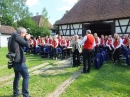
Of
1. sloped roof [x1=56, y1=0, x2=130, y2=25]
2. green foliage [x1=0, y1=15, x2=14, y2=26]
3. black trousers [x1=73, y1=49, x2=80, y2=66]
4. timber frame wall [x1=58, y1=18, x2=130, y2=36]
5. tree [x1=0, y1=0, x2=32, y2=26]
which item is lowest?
black trousers [x1=73, y1=49, x2=80, y2=66]

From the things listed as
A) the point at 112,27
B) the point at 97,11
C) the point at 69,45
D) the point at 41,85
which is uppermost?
the point at 97,11

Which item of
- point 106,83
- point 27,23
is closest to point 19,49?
point 106,83

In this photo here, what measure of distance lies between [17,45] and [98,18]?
16717 millimetres

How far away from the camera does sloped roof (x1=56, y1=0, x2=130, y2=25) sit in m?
19.6

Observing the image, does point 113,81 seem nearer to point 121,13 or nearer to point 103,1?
point 121,13

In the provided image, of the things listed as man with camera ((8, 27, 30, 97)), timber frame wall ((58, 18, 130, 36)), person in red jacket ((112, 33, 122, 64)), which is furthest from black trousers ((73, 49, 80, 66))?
timber frame wall ((58, 18, 130, 36))

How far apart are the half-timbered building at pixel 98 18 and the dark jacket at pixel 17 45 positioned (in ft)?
51.5

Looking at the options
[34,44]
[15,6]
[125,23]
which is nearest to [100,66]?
[34,44]

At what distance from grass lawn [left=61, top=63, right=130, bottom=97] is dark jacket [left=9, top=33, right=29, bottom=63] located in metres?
1.83

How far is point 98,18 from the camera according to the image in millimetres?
20484

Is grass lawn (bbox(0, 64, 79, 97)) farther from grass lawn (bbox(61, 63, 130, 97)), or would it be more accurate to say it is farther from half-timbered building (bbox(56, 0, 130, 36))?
half-timbered building (bbox(56, 0, 130, 36))

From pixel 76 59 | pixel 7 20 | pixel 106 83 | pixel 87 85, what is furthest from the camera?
pixel 7 20

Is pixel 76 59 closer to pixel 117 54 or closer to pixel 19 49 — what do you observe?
pixel 117 54

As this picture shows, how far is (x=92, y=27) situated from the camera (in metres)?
23.7
